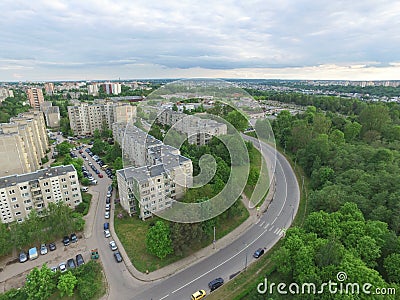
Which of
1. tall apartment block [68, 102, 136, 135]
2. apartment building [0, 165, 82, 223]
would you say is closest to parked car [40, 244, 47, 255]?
apartment building [0, 165, 82, 223]

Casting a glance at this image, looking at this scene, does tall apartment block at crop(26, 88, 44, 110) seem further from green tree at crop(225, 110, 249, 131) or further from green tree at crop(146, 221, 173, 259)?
green tree at crop(146, 221, 173, 259)

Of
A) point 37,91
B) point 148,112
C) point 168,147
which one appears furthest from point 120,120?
point 37,91

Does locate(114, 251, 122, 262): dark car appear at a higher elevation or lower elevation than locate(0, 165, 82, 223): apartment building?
lower

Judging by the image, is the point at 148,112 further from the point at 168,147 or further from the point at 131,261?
the point at 131,261

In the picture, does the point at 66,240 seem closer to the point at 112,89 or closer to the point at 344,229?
the point at 344,229

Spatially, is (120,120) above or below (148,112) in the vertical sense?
below

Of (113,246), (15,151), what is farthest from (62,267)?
(15,151)
